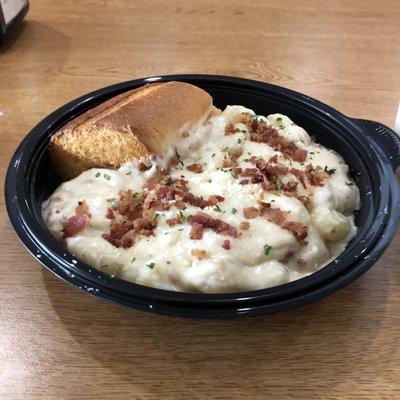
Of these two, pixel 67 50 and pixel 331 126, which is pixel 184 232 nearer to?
pixel 331 126

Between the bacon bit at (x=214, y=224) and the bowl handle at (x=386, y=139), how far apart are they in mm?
373

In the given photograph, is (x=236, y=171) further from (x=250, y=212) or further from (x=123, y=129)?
(x=123, y=129)

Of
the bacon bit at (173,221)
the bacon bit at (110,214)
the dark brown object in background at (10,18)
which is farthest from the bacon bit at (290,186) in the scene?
the dark brown object in background at (10,18)

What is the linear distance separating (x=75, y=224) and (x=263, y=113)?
563mm

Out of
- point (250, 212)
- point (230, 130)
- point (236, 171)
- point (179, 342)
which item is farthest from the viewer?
point (230, 130)

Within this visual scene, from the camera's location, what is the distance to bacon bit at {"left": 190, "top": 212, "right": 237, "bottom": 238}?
3.06 feet

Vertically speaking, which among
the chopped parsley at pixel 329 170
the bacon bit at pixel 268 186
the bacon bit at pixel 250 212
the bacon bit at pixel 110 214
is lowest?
the bacon bit at pixel 110 214

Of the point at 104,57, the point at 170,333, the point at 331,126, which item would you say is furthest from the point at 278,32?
the point at 170,333

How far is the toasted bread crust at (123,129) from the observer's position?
3.61 ft

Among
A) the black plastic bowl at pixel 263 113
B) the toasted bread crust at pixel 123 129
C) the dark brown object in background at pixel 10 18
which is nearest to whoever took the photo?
the black plastic bowl at pixel 263 113

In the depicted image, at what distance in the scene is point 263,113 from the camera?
1303 mm

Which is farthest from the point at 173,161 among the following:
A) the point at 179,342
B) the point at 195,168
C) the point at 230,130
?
the point at 179,342

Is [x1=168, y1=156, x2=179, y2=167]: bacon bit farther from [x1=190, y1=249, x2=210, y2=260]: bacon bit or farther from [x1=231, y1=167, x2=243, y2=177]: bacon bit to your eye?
[x1=190, y1=249, x2=210, y2=260]: bacon bit

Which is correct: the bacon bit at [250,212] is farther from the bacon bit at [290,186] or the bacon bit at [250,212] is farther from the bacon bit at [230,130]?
the bacon bit at [230,130]
